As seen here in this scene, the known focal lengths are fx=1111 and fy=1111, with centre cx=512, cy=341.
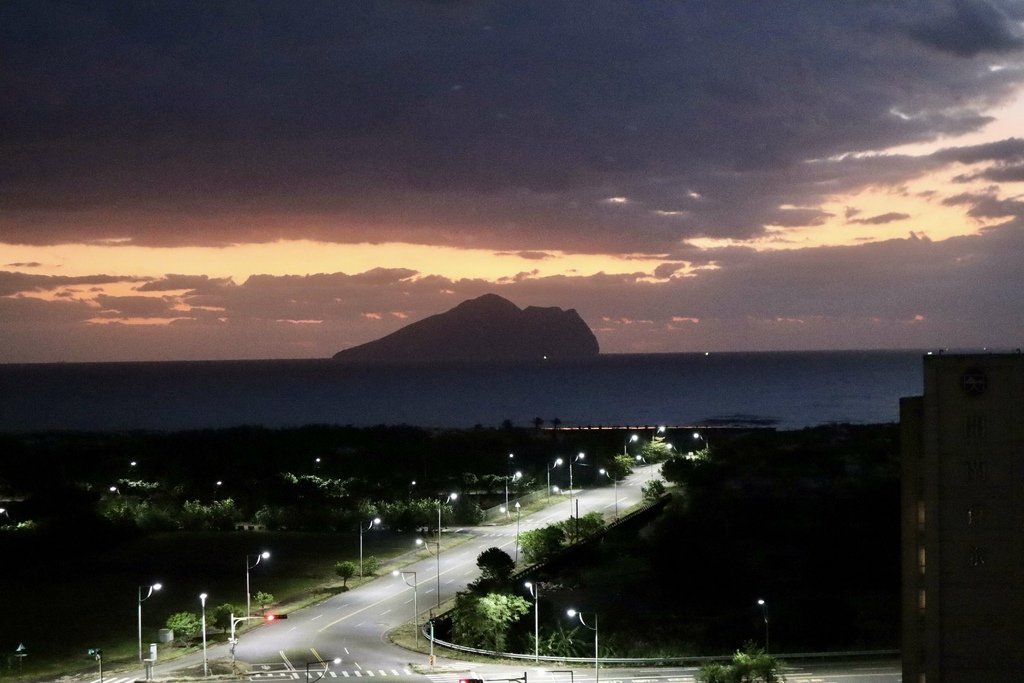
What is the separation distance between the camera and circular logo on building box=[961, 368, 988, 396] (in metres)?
35.7

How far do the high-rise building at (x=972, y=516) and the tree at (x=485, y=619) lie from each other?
22095mm

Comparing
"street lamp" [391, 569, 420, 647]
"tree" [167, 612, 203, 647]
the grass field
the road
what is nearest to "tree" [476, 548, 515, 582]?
the road

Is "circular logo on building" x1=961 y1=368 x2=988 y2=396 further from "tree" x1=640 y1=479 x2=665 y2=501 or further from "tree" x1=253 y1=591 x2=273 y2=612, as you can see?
"tree" x1=640 y1=479 x2=665 y2=501

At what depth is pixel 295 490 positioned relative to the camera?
355 feet

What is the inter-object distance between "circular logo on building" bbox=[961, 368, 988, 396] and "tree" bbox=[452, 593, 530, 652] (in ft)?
84.3

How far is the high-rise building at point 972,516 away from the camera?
117 feet

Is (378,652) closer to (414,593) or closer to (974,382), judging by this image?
(414,593)

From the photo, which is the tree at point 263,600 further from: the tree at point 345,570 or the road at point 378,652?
the tree at point 345,570

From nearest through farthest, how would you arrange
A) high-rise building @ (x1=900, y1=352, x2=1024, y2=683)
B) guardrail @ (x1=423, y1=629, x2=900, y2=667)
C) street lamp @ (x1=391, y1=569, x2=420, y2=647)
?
high-rise building @ (x1=900, y1=352, x2=1024, y2=683), guardrail @ (x1=423, y1=629, x2=900, y2=667), street lamp @ (x1=391, y1=569, x2=420, y2=647)

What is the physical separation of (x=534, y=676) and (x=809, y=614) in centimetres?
2155

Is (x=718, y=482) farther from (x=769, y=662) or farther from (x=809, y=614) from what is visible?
(x=769, y=662)

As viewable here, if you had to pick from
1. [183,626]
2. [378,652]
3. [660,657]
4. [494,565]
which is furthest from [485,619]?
[183,626]

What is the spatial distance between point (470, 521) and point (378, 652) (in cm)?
4022

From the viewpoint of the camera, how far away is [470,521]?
91.7 metres
